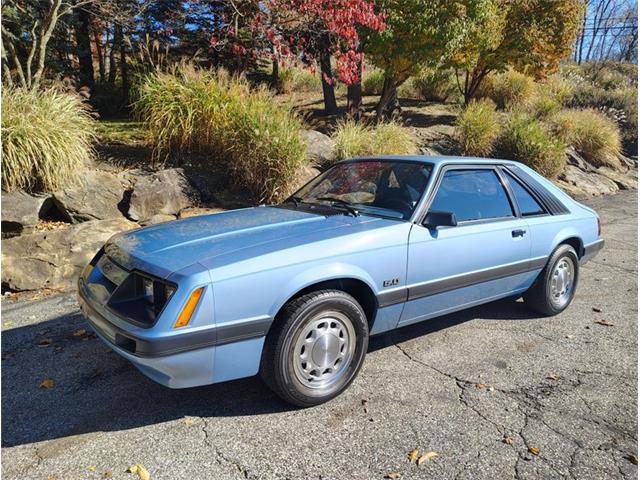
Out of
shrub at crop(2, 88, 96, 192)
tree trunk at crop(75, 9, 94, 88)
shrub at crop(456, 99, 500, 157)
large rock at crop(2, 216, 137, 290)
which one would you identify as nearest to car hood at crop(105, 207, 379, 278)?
large rock at crop(2, 216, 137, 290)

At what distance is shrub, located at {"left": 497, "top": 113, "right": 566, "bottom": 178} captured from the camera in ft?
38.4

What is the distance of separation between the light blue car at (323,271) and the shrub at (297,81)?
42.0 ft

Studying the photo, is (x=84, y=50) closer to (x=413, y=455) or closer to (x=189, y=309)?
(x=189, y=309)

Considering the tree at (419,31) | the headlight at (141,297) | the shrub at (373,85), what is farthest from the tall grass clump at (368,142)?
the shrub at (373,85)

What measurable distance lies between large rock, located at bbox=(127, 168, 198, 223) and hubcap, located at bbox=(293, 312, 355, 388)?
454cm

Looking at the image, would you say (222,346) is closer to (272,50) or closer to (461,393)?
(461,393)

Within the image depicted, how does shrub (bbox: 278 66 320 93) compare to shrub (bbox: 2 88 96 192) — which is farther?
shrub (bbox: 278 66 320 93)

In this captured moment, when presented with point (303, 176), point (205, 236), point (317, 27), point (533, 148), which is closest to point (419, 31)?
point (317, 27)

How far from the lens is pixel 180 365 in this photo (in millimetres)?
2447

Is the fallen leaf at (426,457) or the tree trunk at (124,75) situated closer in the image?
the fallen leaf at (426,457)

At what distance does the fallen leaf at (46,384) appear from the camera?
3154 mm

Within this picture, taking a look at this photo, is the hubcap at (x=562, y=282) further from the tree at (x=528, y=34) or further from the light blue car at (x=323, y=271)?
the tree at (x=528, y=34)

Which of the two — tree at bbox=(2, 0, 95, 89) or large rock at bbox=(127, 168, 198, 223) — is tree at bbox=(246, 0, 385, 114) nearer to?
tree at bbox=(2, 0, 95, 89)

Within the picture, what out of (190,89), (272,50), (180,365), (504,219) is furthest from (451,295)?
(272,50)
